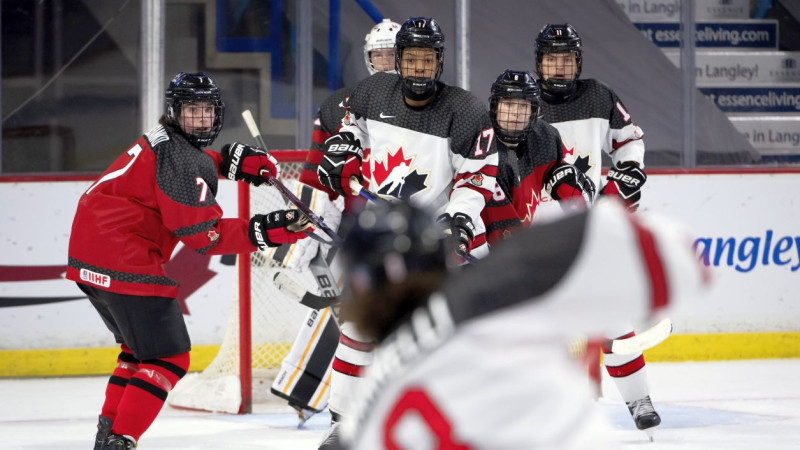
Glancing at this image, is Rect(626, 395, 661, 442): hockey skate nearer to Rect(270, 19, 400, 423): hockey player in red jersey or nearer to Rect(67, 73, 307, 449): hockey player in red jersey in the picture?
Rect(270, 19, 400, 423): hockey player in red jersey

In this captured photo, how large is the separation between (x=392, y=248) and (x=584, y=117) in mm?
3173

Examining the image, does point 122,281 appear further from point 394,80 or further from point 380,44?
point 380,44

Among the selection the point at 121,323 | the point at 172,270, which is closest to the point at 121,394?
the point at 121,323

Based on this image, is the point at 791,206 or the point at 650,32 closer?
the point at 791,206

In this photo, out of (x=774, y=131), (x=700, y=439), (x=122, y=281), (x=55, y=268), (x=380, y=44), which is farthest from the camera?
(x=774, y=131)

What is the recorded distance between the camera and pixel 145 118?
19.5ft

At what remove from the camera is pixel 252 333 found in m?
4.80

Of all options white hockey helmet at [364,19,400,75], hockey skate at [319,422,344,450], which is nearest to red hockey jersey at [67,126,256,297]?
hockey skate at [319,422,344,450]

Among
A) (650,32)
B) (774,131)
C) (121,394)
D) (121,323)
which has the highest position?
(650,32)

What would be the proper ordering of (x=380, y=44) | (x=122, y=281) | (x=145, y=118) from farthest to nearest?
(x=145, y=118) → (x=380, y=44) → (x=122, y=281)

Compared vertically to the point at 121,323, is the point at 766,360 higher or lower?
lower

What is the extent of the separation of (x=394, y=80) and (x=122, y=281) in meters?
0.96

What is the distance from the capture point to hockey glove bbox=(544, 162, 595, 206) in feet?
12.7

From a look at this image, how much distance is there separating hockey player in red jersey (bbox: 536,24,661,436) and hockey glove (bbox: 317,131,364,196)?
0.81 meters
